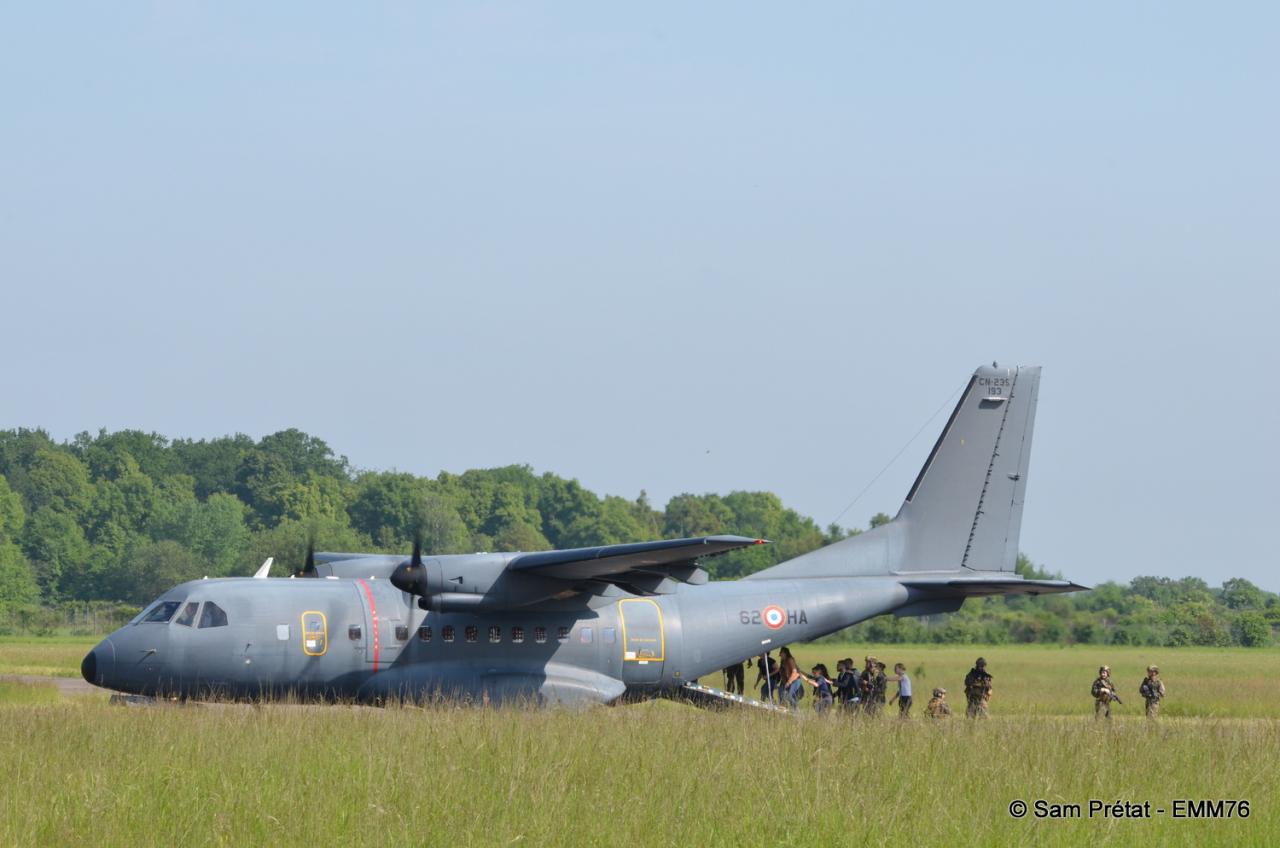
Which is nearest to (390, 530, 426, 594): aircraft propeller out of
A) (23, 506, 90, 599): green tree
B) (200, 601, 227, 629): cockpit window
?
(200, 601, 227, 629): cockpit window

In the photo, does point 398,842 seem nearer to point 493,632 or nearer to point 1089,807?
point 1089,807

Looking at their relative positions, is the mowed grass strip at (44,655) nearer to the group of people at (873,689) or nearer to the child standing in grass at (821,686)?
the group of people at (873,689)

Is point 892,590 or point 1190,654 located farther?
point 1190,654

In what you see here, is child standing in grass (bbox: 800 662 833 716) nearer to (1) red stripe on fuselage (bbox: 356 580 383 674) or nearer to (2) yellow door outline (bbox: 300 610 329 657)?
(1) red stripe on fuselage (bbox: 356 580 383 674)

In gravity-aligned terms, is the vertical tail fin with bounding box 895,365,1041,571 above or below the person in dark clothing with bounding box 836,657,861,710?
above

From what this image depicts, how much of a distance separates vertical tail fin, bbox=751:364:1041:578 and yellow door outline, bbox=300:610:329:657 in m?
7.17

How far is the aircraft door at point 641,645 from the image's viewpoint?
23281mm

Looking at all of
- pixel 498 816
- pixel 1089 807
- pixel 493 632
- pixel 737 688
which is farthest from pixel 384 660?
pixel 1089 807

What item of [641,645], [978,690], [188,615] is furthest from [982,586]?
[188,615]

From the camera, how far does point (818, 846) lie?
11844mm

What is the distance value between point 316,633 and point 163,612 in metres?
2.14

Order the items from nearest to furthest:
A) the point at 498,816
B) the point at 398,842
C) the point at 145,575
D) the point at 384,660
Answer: the point at 398,842 < the point at 498,816 < the point at 384,660 < the point at 145,575

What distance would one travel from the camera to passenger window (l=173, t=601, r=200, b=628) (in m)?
21.4

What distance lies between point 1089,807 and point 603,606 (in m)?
10.7
